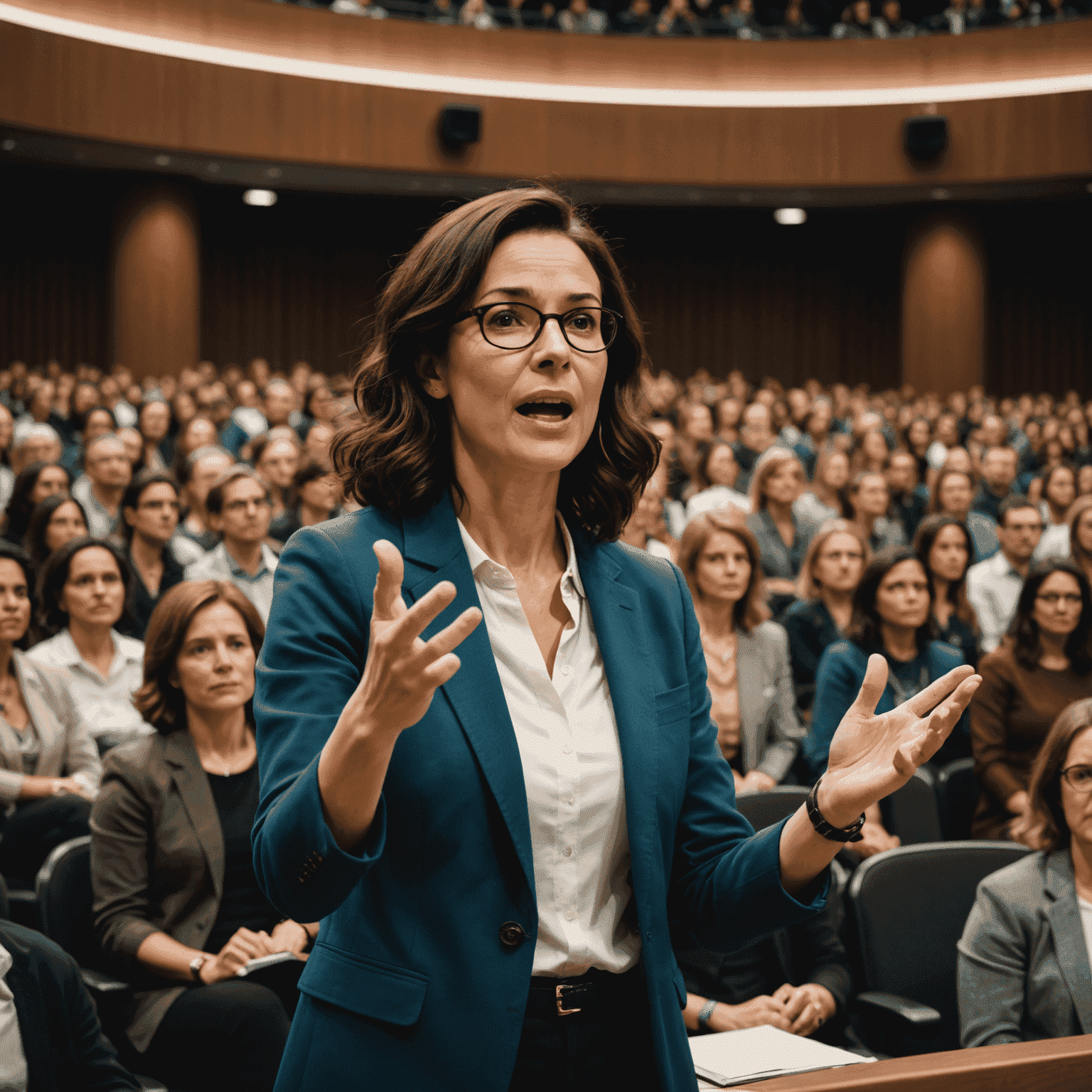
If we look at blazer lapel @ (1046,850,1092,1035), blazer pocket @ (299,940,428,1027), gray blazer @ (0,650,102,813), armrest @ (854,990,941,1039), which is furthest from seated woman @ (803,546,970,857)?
blazer pocket @ (299,940,428,1027)

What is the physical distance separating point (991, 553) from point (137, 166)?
6.38 m

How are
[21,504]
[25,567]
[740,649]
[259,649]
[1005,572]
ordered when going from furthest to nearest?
[1005,572] → [21,504] → [740,649] → [25,567] → [259,649]

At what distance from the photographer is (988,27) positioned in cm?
866

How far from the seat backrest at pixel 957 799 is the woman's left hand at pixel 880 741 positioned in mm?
1861

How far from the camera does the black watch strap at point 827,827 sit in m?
0.78

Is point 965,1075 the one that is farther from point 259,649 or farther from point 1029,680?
point 1029,680

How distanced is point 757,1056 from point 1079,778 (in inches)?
28.0

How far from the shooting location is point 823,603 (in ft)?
10.3

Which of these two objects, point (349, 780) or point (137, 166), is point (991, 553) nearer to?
point (349, 780)

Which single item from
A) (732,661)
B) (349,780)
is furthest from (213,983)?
(732,661)

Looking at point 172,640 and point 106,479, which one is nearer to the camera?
point 172,640

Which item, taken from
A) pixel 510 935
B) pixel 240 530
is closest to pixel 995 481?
pixel 240 530

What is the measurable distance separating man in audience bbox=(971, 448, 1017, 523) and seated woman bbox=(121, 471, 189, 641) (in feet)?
9.47

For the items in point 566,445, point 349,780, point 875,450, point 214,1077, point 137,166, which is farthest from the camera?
point 137,166
